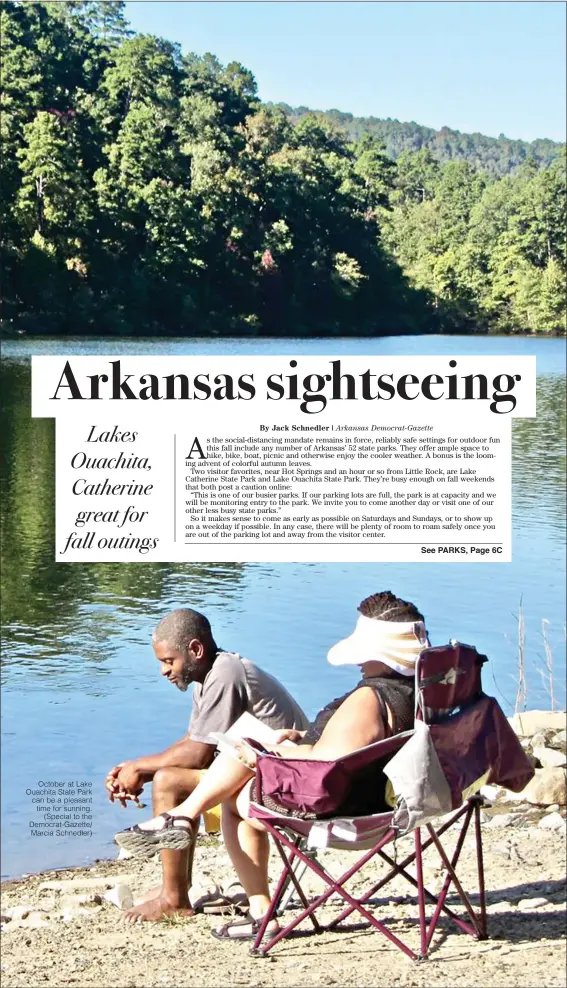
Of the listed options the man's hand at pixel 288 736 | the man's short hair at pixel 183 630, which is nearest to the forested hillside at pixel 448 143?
the man's short hair at pixel 183 630

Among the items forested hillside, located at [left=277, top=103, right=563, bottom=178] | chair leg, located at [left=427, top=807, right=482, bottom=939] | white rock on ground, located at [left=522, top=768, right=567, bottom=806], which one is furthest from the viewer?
forested hillside, located at [left=277, top=103, right=563, bottom=178]

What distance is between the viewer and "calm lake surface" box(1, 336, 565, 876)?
16.9ft

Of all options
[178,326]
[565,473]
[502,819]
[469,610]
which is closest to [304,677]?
[469,610]

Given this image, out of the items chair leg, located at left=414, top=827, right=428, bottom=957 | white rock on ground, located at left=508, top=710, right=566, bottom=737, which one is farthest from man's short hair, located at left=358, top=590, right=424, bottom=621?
white rock on ground, located at left=508, top=710, right=566, bottom=737

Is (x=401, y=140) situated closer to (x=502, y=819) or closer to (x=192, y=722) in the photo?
(x=502, y=819)

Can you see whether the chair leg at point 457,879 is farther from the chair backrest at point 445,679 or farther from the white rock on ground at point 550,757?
the white rock on ground at point 550,757

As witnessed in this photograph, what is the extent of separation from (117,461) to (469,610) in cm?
231

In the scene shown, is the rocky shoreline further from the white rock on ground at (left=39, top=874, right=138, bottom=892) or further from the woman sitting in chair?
the woman sitting in chair

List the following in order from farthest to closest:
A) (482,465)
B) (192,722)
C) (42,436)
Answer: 1. (42,436)
2. (482,465)
3. (192,722)

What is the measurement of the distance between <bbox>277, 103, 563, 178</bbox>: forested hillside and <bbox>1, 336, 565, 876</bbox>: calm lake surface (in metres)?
0.94

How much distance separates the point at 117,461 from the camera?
451 centimetres

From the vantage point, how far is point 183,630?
3.12m

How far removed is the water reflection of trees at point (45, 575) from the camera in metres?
5.61

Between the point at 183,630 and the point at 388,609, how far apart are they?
0.54 m
